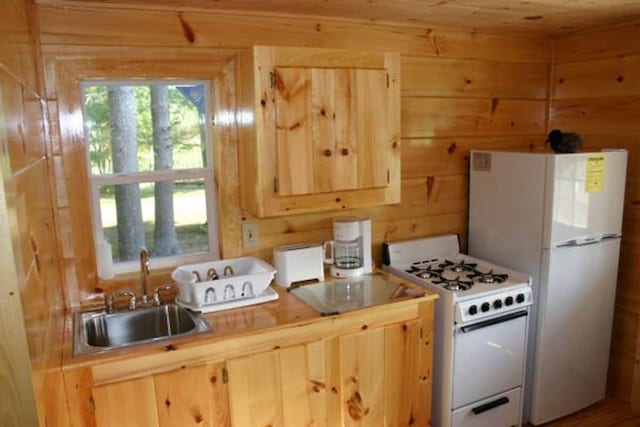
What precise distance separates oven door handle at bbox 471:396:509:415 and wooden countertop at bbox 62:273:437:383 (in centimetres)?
61

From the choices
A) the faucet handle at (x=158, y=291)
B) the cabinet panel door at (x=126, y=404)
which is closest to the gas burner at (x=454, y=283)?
the faucet handle at (x=158, y=291)

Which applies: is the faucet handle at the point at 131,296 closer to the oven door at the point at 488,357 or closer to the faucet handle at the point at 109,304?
the faucet handle at the point at 109,304

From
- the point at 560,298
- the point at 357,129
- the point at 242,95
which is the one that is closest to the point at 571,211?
the point at 560,298

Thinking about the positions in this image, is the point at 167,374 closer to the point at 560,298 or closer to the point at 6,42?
the point at 6,42

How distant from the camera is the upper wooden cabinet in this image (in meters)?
2.14

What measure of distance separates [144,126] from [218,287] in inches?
32.2

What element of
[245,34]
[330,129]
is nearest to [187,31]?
[245,34]

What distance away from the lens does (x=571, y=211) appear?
99.3 inches

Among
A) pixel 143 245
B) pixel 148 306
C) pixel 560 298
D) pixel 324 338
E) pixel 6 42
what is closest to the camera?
pixel 6 42

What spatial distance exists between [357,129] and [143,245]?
1150 millimetres

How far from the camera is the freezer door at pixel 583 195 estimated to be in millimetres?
2473

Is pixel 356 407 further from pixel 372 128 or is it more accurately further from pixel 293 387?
pixel 372 128

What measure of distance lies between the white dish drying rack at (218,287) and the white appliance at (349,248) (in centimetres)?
38

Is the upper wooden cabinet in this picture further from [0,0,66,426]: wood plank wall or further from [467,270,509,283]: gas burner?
[0,0,66,426]: wood plank wall
